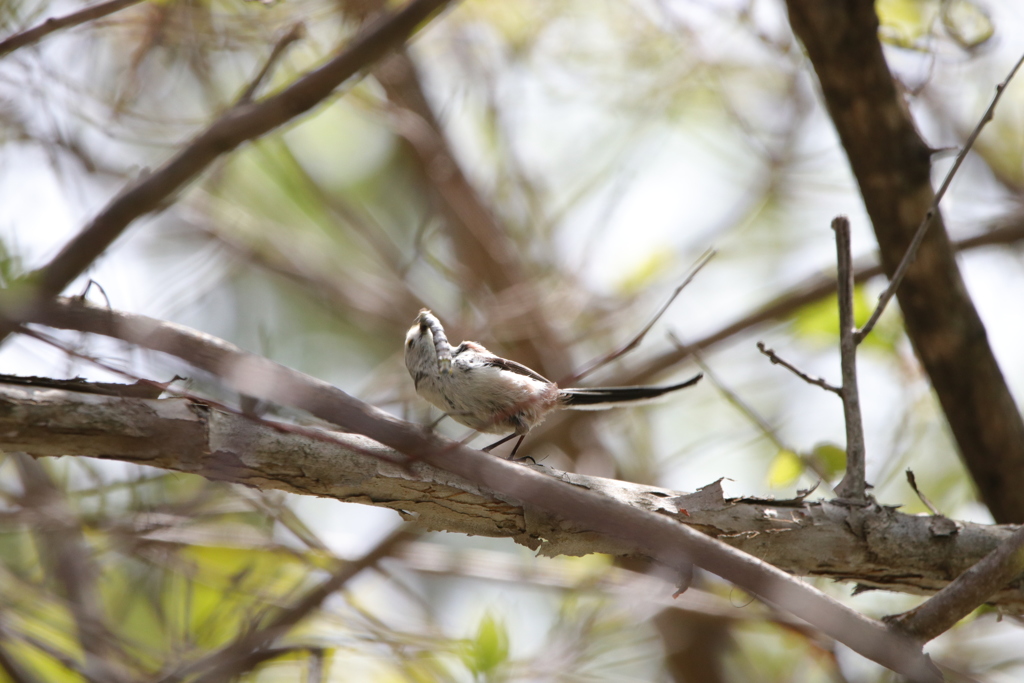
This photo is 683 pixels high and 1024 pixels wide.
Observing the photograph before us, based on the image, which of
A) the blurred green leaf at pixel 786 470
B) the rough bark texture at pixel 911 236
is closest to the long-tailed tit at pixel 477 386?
the blurred green leaf at pixel 786 470

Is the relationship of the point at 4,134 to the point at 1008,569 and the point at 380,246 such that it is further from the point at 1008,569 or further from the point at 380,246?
the point at 1008,569

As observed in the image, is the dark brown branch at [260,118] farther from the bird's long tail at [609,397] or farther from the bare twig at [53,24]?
the bird's long tail at [609,397]

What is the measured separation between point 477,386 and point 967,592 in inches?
63.0

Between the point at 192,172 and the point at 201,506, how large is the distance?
5.82ft

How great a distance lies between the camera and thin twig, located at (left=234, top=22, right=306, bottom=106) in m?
3.17

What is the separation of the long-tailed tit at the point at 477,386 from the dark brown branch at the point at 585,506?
2.23ft

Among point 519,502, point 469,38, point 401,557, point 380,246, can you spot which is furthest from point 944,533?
point 469,38

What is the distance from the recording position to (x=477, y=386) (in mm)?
2832

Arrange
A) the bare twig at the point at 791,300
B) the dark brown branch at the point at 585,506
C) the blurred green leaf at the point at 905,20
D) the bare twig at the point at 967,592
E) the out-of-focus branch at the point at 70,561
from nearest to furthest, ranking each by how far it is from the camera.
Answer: the dark brown branch at the point at 585,506 < the bare twig at the point at 967,592 < the blurred green leaf at the point at 905,20 < the out-of-focus branch at the point at 70,561 < the bare twig at the point at 791,300

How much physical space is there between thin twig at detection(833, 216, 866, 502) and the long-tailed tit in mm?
603

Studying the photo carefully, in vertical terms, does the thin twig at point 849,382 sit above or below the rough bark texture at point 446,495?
above

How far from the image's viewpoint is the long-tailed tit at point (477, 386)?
2836 mm

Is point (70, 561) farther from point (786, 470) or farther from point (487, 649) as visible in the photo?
point (786, 470)

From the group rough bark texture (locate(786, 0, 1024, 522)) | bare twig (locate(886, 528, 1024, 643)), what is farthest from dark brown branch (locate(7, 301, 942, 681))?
rough bark texture (locate(786, 0, 1024, 522))
